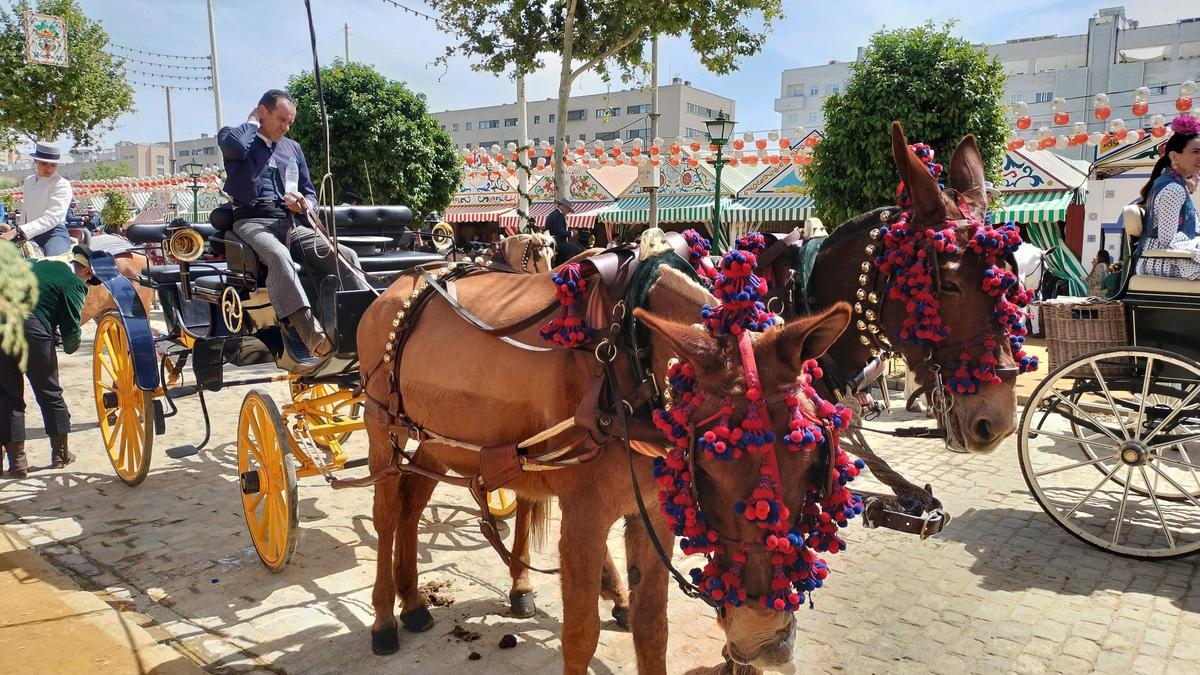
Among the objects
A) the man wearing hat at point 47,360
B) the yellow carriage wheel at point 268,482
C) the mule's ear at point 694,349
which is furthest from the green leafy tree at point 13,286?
the man wearing hat at point 47,360

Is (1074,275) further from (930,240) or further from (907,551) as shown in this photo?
(930,240)

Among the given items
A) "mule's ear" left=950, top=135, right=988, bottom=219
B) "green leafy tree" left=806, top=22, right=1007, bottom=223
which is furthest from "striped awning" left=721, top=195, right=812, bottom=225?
"mule's ear" left=950, top=135, right=988, bottom=219

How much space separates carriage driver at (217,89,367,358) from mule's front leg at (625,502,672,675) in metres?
2.31

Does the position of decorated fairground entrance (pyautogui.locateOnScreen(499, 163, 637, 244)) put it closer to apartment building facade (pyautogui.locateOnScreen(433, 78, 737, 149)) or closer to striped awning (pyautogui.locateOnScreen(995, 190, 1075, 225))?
striped awning (pyautogui.locateOnScreen(995, 190, 1075, 225))

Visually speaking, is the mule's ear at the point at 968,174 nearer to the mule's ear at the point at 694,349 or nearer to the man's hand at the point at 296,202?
the mule's ear at the point at 694,349

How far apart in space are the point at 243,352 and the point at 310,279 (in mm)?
893

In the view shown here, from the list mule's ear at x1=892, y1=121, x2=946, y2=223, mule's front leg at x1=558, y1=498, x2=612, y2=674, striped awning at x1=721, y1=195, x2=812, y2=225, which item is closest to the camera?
mule's front leg at x1=558, y1=498, x2=612, y2=674

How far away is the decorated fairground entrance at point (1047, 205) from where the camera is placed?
571 inches

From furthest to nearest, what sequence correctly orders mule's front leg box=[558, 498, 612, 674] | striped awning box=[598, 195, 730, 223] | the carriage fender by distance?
striped awning box=[598, 195, 730, 223] < the carriage fender < mule's front leg box=[558, 498, 612, 674]

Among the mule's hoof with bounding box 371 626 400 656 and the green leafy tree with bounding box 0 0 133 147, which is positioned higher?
the green leafy tree with bounding box 0 0 133 147

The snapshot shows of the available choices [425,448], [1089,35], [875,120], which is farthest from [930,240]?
[1089,35]

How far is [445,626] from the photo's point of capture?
3637 millimetres

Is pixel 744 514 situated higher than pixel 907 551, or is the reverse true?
pixel 744 514

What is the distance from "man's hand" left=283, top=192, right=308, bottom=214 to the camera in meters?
4.30
